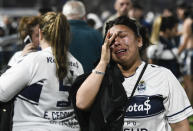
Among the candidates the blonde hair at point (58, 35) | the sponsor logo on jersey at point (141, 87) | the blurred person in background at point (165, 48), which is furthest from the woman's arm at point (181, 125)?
the blurred person in background at point (165, 48)

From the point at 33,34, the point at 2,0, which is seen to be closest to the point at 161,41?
the point at 33,34

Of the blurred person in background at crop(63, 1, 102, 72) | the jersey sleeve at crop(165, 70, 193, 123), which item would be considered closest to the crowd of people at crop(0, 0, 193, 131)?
the jersey sleeve at crop(165, 70, 193, 123)

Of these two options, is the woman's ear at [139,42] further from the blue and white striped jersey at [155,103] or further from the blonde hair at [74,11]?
the blonde hair at [74,11]

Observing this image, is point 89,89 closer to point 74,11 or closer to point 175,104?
point 175,104

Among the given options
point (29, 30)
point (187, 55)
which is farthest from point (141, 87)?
point (187, 55)

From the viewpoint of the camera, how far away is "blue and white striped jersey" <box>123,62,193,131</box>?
12.0 feet

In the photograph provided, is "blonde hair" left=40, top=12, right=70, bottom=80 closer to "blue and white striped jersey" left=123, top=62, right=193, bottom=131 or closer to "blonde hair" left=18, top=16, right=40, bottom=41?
"blue and white striped jersey" left=123, top=62, right=193, bottom=131

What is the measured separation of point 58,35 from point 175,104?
123 centimetres

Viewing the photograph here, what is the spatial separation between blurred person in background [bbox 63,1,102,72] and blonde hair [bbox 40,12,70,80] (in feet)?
5.76

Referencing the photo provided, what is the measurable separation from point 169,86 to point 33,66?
1111 mm

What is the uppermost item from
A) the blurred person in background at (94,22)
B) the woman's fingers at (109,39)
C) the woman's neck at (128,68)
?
the woman's fingers at (109,39)

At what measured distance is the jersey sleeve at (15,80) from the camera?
4086 millimetres

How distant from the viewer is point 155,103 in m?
3.66

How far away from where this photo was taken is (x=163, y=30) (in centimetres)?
941
